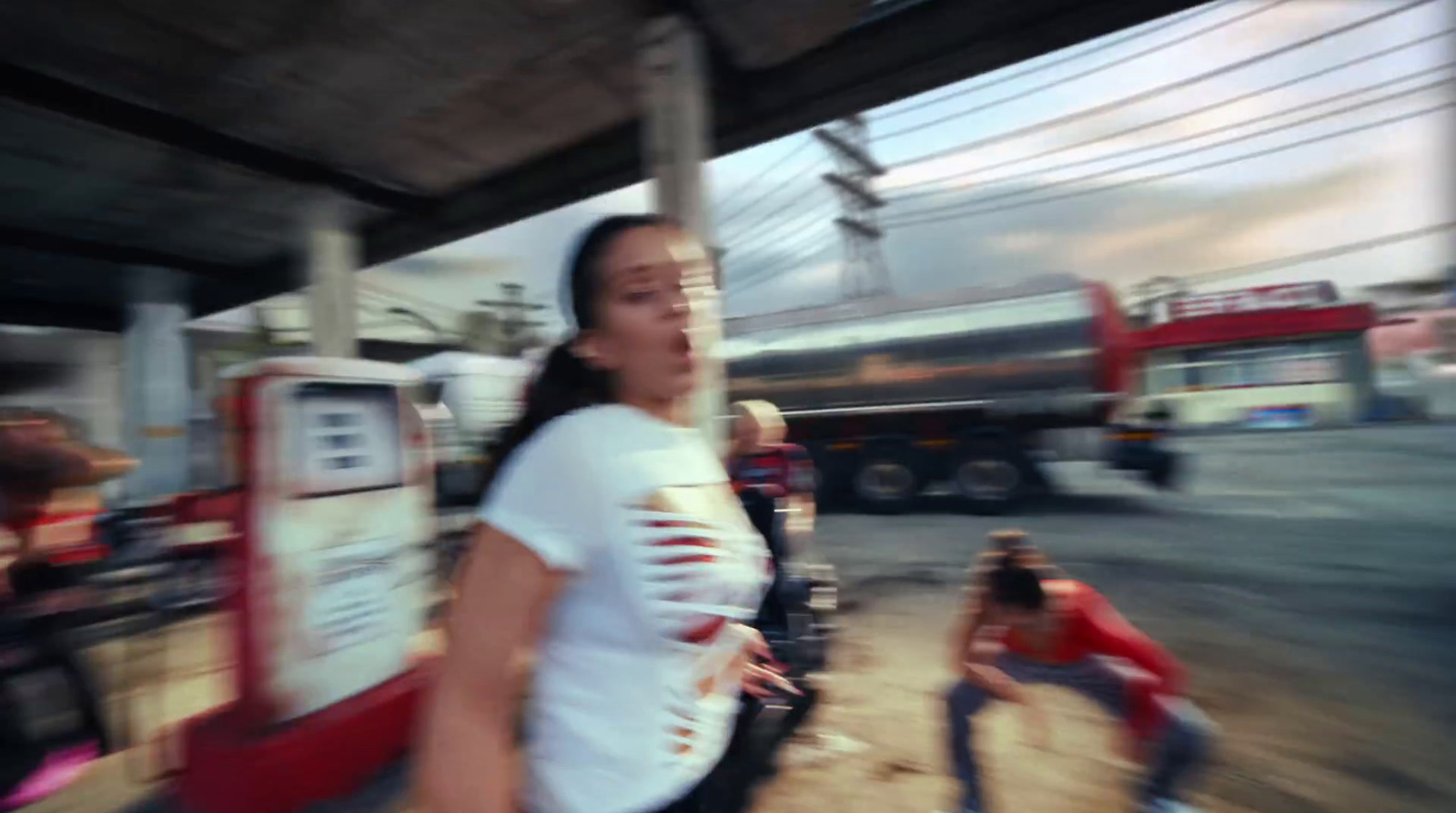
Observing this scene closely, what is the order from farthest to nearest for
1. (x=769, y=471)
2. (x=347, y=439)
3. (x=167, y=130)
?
(x=167, y=130)
(x=769, y=471)
(x=347, y=439)

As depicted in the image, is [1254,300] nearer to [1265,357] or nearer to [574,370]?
[1265,357]

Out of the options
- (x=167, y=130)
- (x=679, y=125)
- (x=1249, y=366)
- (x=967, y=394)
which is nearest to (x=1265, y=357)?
(x=1249, y=366)

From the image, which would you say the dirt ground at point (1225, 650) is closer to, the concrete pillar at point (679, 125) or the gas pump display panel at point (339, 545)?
the gas pump display panel at point (339, 545)

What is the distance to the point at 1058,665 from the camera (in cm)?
255

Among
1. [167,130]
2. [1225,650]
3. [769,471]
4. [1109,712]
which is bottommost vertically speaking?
[1225,650]

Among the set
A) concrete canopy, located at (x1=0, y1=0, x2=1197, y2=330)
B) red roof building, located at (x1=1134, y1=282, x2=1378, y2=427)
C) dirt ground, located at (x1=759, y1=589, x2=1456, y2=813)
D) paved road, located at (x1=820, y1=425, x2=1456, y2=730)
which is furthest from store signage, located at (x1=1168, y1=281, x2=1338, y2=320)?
dirt ground, located at (x1=759, y1=589, x2=1456, y2=813)

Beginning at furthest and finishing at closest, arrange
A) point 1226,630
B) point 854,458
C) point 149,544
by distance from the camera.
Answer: point 854,458 < point 149,544 < point 1226,630

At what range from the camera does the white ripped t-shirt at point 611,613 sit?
0.85 metres

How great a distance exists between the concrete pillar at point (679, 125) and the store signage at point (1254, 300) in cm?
2188

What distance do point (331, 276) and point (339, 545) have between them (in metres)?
8.60

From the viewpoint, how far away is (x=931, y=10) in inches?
226

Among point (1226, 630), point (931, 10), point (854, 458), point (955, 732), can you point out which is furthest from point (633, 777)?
point (854, 458)

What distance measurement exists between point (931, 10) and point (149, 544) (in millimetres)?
6916

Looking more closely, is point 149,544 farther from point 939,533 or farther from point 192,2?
point 939,533
